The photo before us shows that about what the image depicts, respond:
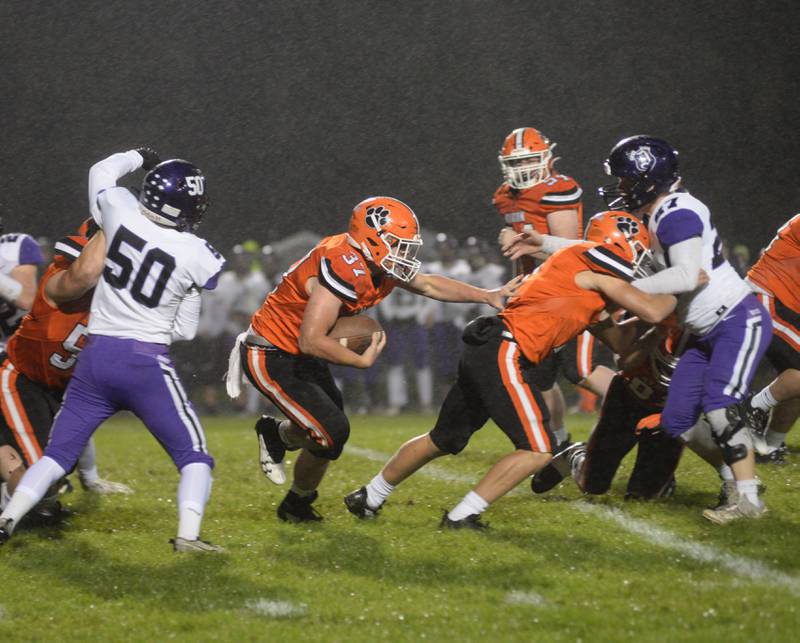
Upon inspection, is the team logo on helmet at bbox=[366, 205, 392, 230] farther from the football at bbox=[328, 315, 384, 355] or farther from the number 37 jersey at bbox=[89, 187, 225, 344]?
the number 37 jersey at bbox=[89, 187, 225, 344]

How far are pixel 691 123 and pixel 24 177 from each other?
8.87 metres

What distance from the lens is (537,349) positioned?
4.45 m

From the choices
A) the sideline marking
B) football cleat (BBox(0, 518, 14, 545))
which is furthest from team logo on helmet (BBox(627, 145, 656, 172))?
football cleat (BBox(0, 518, 14, 545))

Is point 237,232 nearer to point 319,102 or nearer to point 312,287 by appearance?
point 319,102

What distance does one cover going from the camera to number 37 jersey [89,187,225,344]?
4.07m

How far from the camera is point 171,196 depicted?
412cm


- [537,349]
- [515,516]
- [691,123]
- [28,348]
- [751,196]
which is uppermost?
[691,123]

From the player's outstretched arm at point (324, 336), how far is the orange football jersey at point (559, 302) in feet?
2.03

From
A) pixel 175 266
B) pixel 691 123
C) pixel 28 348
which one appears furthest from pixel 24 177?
pixel 175 266

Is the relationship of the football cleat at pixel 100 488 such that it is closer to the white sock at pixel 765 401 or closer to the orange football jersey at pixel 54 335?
the orange football jersey at pixel 54 335

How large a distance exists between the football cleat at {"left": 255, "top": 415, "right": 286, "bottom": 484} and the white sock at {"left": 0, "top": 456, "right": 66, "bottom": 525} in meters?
1.24

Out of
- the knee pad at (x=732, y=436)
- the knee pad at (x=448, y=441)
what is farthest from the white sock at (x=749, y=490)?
the knee pad at (x=448, y=441)

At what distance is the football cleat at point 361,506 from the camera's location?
16.2ft

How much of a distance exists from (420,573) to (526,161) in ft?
9.50
